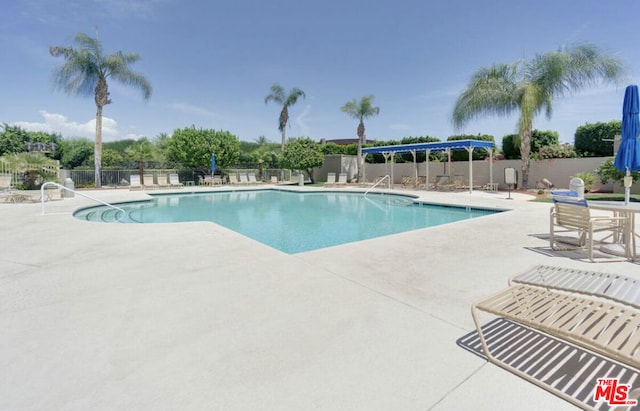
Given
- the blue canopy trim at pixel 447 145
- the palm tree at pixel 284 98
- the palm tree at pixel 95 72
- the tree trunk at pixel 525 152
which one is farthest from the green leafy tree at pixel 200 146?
the tree trunk at pixel 525 152

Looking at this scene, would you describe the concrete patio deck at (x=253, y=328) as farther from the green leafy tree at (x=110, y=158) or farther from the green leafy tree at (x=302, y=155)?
the green leafy tree at (x=110, y=158)

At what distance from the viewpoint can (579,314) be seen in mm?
2039

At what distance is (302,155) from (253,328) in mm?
21604

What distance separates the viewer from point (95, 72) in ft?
67.5

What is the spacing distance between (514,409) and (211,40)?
2492cm

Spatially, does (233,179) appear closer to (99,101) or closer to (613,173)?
(99,101)

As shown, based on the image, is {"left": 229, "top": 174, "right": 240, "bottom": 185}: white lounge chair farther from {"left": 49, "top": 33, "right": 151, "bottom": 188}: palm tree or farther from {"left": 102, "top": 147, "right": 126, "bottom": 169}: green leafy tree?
{"left": 102, "top": 147, "right": 126, "bottom": 169}: green leafy tree

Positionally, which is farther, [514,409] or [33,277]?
[33,277]

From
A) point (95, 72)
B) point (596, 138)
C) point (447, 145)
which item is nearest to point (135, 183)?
point (95, 72)

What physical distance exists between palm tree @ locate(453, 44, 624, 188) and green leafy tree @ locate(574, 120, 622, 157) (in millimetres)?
2296

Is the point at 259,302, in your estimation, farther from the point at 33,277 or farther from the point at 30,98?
the point at 30,98

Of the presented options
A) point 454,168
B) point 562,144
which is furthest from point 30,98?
point 562,144

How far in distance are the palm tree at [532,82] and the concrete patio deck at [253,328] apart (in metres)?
14.0

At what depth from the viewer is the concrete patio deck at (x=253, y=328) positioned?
5.92ft
